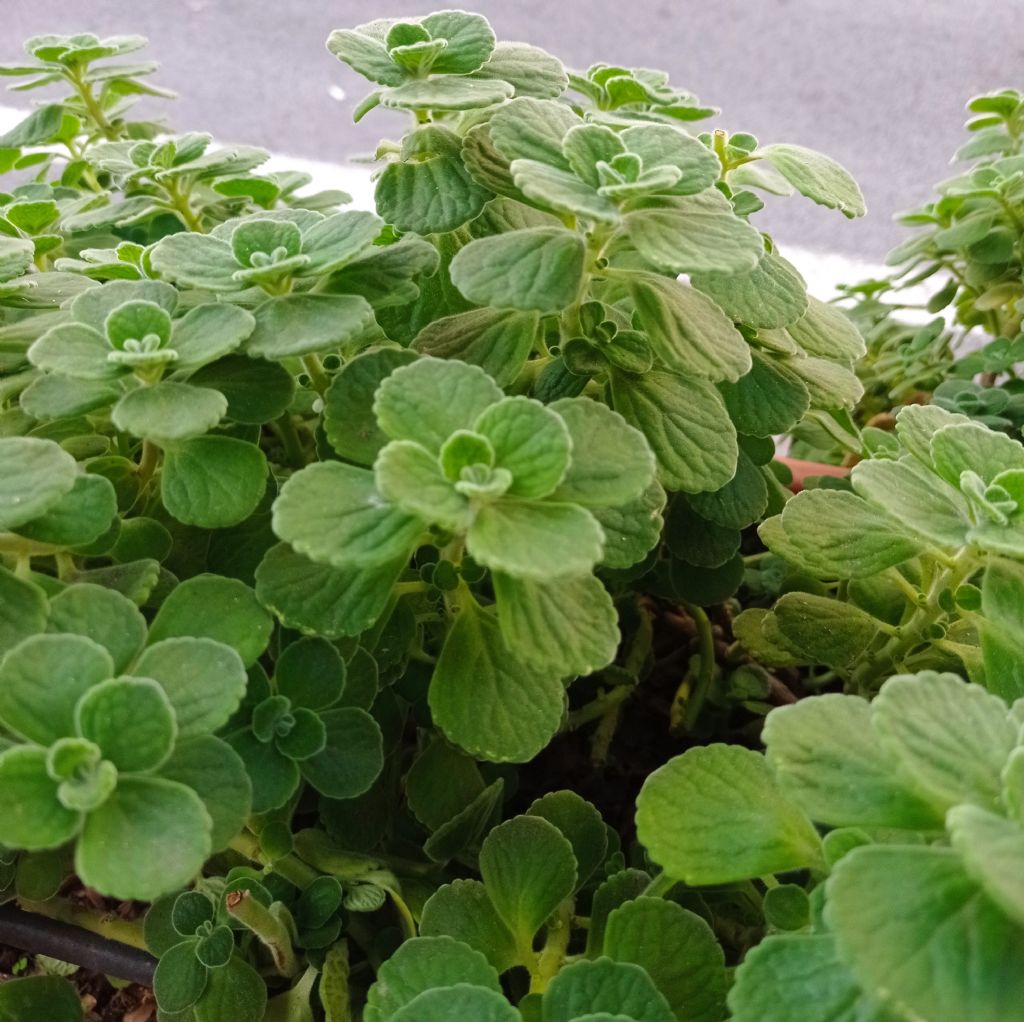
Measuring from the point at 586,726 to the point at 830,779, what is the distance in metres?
0.50

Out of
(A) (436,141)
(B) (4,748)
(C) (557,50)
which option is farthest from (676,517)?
(C) (557,50)

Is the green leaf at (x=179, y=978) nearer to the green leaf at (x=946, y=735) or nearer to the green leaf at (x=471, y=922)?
the green leaf at (x=471, y=922)

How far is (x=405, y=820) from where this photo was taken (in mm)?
751

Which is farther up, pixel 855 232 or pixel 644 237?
pixel 644 237

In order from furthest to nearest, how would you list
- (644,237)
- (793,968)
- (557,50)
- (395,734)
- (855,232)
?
1. (557,50)
2. (855,232)
3. (395,734)
4. (644,237)
5. (793,968)

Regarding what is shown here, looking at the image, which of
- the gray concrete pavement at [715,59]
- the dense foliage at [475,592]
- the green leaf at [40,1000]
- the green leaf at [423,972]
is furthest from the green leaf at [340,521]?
the gray concrete pavement at [715,59]

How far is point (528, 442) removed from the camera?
472 millimetres

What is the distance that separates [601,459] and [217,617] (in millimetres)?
217

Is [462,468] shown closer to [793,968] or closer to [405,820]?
[793,968]

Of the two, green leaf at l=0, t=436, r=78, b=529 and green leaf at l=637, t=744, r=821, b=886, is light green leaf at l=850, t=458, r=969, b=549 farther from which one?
green leaf at l=0, t=436, r=78, b=529

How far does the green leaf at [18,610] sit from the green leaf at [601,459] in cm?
27

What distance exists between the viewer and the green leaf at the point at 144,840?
15.7 inches

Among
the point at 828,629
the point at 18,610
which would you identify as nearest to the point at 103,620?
the point at 18,610

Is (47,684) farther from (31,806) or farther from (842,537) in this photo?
(842,537)
